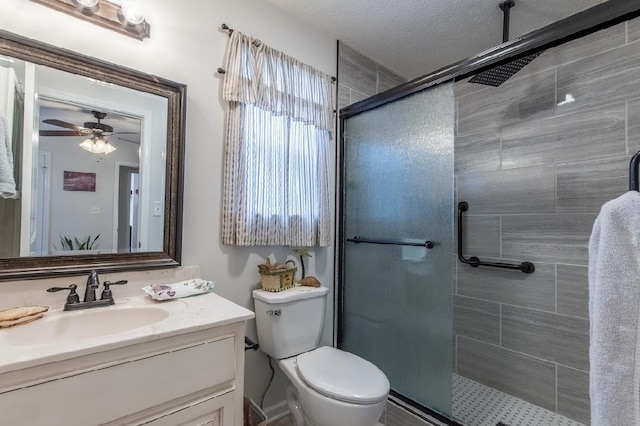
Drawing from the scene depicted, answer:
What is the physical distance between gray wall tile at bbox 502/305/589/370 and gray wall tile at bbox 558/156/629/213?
2.04 ft

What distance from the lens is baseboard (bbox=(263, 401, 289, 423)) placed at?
1734 mm

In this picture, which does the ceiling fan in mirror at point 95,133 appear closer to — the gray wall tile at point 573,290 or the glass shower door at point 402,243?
the glass shower door at point 402,243

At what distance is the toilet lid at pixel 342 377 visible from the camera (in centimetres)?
125

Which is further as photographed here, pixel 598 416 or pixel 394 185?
pixel 394 185

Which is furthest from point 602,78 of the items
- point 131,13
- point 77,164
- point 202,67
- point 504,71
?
point 77,164

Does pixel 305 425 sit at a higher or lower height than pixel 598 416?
lower

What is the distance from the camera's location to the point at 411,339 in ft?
5.68

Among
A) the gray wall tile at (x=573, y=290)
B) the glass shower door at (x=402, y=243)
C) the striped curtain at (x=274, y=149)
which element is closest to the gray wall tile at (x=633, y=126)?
the gray wall tile at (x=573, y=290)

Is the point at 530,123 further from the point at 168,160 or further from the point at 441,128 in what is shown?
the point at 168,160

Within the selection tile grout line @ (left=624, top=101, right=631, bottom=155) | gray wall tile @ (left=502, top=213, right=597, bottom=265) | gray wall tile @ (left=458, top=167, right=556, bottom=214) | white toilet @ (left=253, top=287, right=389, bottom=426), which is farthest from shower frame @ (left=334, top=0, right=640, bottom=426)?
gray wall tile @ (left=502, top=213, right=597, bottom=265)

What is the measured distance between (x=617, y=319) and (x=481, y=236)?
4.83 feet

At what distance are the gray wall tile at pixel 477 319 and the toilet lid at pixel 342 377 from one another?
3.34ft

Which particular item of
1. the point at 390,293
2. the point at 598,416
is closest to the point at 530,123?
the point at 390,293

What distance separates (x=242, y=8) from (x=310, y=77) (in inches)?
20.1
